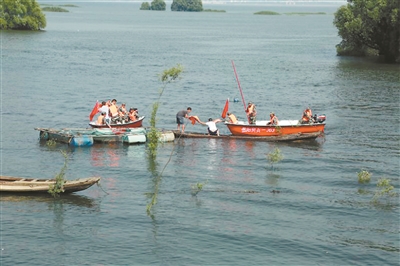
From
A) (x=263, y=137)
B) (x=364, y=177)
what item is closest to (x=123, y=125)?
(x=263, y=137)

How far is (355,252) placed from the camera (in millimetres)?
28016

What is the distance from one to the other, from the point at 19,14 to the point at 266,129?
95.0 meters

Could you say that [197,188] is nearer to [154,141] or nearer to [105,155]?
[154,141]

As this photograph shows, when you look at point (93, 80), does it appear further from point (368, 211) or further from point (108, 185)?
point (368, 211)

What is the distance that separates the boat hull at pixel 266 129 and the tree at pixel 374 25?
41709 millimetres

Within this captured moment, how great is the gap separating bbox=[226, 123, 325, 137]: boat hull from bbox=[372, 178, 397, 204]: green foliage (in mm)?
10643

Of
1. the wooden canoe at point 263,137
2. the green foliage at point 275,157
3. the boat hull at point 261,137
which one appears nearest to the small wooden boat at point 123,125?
the wooden canoe at point 263,137

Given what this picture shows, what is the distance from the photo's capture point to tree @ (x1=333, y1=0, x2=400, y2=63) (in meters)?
85.0

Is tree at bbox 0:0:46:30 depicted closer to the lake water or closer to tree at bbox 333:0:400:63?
the lake water

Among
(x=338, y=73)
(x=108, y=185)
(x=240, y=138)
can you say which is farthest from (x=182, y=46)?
(x=108, y=185)

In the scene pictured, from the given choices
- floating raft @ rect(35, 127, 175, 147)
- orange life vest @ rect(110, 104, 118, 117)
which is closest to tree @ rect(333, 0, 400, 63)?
orange life vest @ rect(110, 104, 118, 117)

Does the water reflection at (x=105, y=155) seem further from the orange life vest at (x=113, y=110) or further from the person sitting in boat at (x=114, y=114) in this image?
the orange life vest at (x=113, y=110)

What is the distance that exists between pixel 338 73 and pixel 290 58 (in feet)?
57.4

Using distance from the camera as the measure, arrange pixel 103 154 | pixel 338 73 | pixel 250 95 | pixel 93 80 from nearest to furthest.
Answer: pixel 103 154, pixel 250 95, pixel 93 80, pixel 338 73
